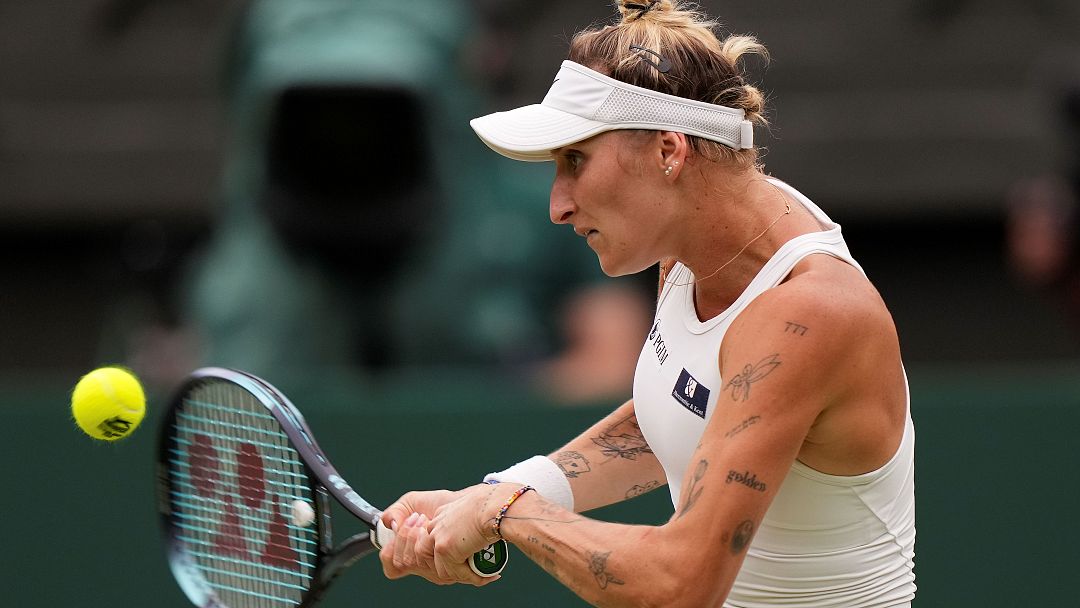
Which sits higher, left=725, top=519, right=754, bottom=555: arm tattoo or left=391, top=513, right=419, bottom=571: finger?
left=725, top=519, right=754, bottom=555: arm tattoo

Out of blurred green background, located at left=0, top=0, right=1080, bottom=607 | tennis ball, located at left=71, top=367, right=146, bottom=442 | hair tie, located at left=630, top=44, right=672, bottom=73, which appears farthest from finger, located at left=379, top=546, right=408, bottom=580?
blurred green background, located at left=0, top=0, right=1080, bottom=607

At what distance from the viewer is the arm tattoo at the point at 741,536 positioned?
6.95 feet

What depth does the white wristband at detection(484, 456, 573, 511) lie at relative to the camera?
262cm

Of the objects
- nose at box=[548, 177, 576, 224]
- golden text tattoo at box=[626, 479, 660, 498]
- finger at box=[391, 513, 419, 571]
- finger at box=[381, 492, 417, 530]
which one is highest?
nose at box=[548, 177, 576, 224]

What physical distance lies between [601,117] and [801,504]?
0.68m

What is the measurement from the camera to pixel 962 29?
284 inches

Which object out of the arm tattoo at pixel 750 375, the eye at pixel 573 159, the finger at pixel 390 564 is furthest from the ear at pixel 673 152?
the finger at pixel 390 564

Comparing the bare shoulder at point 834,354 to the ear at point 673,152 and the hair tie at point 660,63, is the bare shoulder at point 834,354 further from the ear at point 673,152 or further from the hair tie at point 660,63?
the hair tie at point 660,63

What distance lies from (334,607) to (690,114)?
2896mm

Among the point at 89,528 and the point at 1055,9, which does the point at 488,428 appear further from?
the point at 1055,9

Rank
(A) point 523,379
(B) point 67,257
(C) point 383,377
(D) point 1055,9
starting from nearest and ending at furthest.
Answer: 1. (A) point 523,379
2. (C) point 383,377
3. (D) point 1055,9
4. (B) point 67,257

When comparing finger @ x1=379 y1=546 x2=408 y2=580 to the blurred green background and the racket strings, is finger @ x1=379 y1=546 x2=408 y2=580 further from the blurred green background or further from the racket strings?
the blurred green background

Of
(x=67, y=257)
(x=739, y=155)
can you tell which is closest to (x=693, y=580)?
(x=739, y=155)

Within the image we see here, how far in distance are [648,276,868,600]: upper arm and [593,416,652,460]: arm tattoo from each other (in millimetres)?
599
